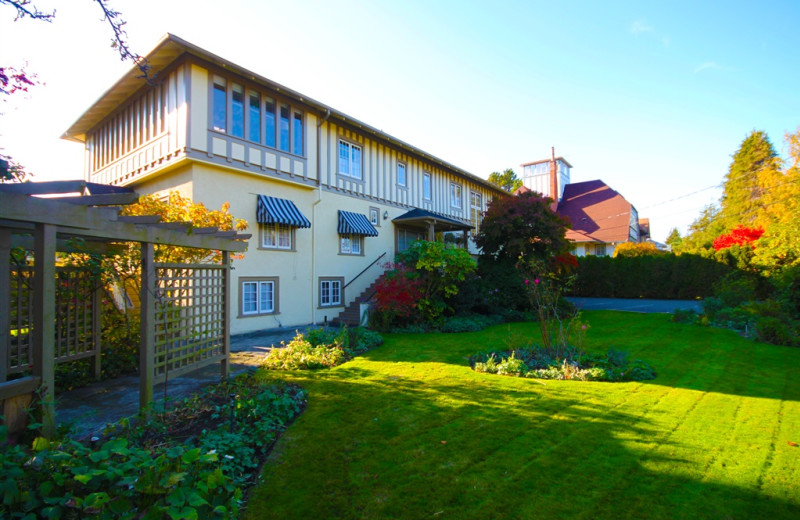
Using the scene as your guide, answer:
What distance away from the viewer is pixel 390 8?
8.59 metres

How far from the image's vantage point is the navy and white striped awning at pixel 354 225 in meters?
14.5

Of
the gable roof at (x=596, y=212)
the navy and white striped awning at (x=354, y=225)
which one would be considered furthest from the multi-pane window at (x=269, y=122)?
the gable roof at (x=596, y=212)

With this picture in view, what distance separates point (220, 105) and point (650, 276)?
23881 mm

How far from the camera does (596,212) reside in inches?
1448

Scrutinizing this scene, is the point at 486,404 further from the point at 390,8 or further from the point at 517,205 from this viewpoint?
the point at 517,205

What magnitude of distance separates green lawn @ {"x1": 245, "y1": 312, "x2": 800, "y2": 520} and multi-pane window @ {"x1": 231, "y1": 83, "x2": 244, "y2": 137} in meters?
8.18

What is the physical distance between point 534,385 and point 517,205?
9962 mm

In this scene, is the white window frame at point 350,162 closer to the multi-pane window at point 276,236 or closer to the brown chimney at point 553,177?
the multi-pane window at point 276,236

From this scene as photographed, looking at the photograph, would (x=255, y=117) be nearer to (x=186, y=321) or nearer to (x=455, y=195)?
(x=186, y=321)

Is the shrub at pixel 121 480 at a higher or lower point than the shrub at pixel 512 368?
higher

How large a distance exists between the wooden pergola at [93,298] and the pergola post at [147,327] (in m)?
0.01

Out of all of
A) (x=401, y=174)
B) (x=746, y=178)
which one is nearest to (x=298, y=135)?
(x=401, y=174)

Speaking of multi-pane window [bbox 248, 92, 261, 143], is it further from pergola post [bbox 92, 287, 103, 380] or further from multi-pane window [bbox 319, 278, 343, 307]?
pergola post [bbox 92, 287, 103, 380]

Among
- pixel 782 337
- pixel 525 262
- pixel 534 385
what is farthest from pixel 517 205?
pixel 534 385
